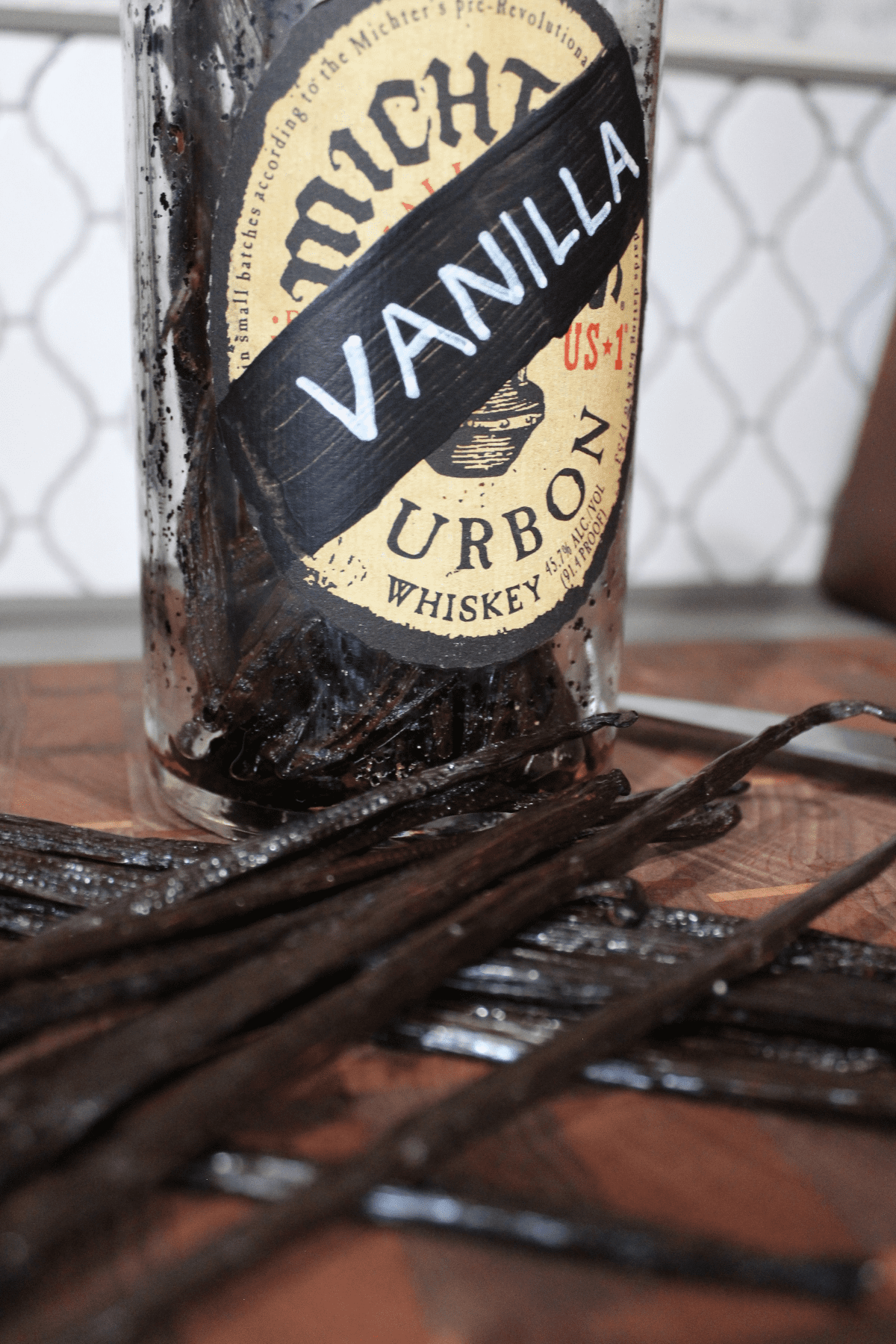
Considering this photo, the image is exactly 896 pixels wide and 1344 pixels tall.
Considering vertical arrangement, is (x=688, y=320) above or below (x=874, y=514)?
above

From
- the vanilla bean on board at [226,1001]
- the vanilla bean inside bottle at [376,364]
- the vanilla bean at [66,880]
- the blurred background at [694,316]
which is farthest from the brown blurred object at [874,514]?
the vanilla bean at [66,880]

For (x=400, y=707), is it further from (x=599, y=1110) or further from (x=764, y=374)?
(x=764, y=374)

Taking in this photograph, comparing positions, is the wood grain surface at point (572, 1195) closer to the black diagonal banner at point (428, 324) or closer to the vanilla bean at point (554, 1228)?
the vanilla bean at point (554, 1228)

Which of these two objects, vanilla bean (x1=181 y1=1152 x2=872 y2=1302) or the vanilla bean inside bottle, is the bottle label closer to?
the vanilla bean inside bottle

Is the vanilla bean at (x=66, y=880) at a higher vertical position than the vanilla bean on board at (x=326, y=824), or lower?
lower

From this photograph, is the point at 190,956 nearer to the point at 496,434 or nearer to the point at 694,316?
the point at 496,434

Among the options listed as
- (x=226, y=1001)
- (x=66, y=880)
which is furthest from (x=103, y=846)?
(x=226, y=1001)
